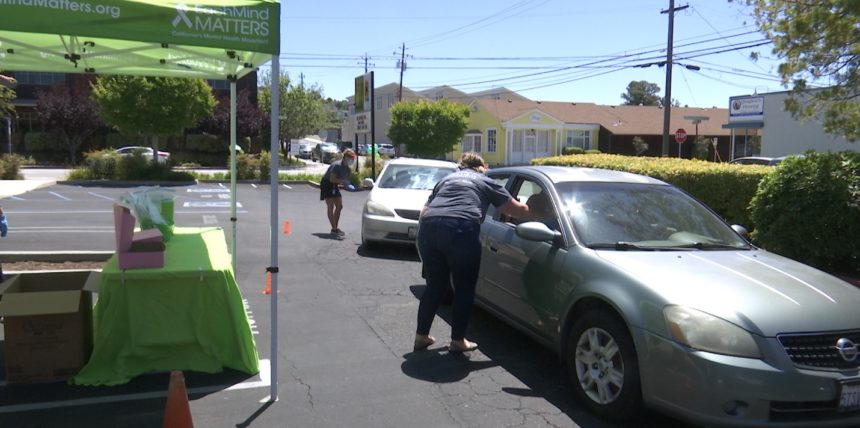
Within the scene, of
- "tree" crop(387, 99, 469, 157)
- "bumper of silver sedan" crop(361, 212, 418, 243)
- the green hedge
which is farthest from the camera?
"tree" crop(387, 99, 469, 157)

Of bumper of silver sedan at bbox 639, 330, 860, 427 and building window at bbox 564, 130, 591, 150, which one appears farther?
building window at bbox 564, 130, 591, 150

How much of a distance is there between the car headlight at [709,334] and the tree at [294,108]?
157 ft

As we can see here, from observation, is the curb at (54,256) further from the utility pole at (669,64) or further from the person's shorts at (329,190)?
the utility pole at (669,64)

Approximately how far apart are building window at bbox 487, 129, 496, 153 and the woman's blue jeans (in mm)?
46354

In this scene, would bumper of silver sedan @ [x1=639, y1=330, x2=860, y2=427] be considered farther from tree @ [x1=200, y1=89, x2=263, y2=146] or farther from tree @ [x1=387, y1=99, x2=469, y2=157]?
tree @ [x1=200, y1=89, x2=263, y2=146]

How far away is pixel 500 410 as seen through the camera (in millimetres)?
4332

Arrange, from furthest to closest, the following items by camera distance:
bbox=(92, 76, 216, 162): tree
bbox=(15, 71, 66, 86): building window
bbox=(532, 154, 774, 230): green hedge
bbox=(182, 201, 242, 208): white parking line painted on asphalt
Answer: bbox=(15, 71, 66, 86): building window < bbox=(92, 76, 216, 162): tree < bbox=(182, 201, 242, 208): white parking line painted on asphalt < bbox=(532, 154, 774, 230): green hedge

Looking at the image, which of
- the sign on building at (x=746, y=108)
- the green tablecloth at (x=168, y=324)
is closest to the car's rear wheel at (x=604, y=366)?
the green tablecloth at (x=168, y=324)

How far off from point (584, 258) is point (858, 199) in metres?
4.55

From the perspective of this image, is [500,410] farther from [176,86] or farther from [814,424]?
[176,86]

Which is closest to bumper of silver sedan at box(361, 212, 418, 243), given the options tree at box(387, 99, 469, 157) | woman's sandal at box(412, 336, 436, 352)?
woman's sandal at box(412, 336, 436, 352)

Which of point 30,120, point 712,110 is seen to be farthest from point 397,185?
point 712,110

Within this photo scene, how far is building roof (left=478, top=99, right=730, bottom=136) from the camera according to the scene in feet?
167

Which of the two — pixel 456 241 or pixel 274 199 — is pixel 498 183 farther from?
pixel 274 199
